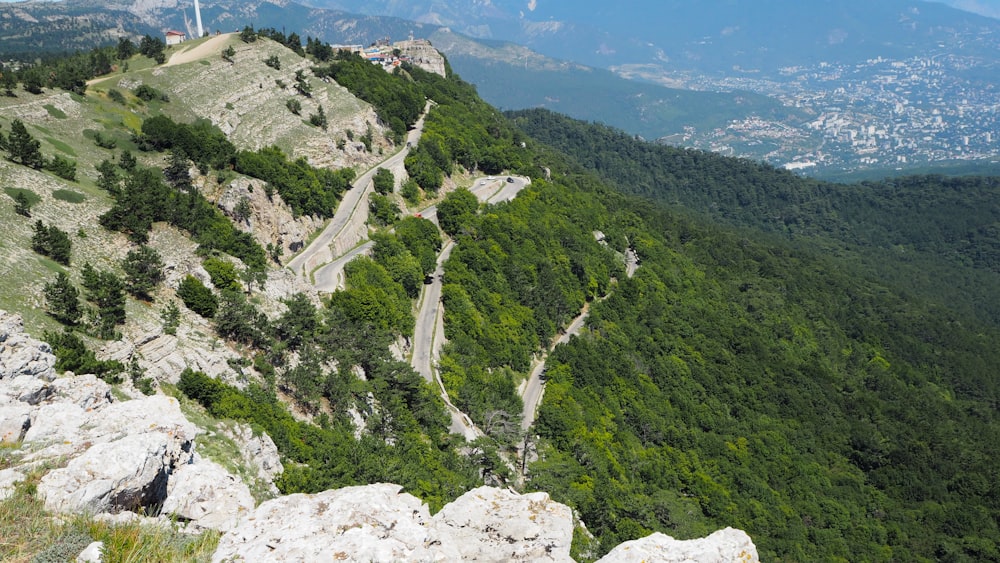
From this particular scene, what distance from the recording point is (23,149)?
39.7m

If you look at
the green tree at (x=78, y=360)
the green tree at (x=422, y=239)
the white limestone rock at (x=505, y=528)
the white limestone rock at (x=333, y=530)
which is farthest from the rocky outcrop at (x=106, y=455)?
the green tree at (x=422, y=239)

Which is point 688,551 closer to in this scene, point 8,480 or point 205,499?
point 205,499

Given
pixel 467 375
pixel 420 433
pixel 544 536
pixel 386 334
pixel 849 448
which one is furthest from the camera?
pixel 849 448

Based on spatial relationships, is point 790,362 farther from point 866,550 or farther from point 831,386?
point 866,550

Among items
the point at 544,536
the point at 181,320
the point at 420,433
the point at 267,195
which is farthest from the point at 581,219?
the point at 544,536

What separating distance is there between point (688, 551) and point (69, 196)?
43.7 meters

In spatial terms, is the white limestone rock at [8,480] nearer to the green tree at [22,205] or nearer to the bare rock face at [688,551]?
the bare rock face at [688,551]

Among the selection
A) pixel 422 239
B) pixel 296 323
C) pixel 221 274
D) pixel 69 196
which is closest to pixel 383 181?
pixel 422 239

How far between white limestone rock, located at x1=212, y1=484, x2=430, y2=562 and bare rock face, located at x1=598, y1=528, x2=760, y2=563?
16.0ft

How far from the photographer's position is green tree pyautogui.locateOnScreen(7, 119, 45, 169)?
3947cm

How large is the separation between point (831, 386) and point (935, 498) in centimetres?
2037

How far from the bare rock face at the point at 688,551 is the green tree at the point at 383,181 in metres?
65.0

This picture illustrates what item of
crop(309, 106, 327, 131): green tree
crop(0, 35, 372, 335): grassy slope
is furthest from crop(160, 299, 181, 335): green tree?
crop(309, 106, 327, 131): green tree

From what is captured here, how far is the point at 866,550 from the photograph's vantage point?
57.4m
